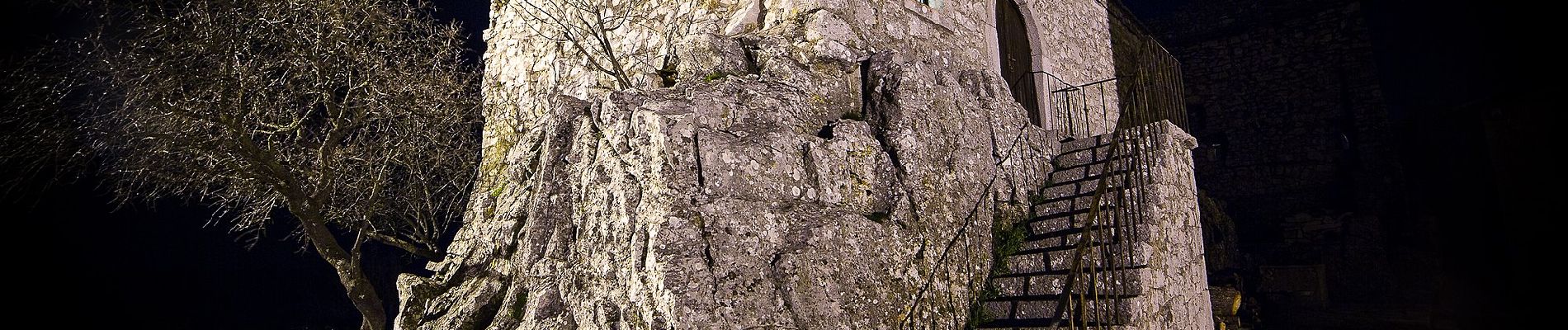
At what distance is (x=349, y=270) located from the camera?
29.5ft

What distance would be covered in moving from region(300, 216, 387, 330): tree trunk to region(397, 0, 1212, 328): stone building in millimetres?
2162

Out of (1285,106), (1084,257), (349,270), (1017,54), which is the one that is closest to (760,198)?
(1084,257)

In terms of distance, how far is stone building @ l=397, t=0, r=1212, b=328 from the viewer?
16.5ft

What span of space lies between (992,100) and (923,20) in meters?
1.05

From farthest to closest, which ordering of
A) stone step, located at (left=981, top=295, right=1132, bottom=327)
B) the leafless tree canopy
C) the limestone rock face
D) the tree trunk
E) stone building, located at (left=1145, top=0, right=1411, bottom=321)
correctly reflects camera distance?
stone building, located at (left=1145, top=0, right=1411, bottom=321) → the tree trunk → the leafless tree canopy → stone step, located at (left=981, top=295, right=1132, bottom=327) → the limestone rock face

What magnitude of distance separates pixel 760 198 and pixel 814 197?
40 centimetres

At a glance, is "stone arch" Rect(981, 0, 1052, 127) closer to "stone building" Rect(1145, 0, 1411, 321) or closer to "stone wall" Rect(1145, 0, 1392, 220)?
"stone building" Rect(1145, 0, 1411, 321)

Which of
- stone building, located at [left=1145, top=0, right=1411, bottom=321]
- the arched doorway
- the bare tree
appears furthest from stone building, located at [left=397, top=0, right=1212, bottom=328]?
stone building, located at [left=1145, top=0, right=1411, bottom=321]

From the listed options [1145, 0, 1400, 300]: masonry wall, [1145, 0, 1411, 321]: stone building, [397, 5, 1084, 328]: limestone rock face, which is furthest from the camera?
[1145, 0, 1400, 300]: masonry wall

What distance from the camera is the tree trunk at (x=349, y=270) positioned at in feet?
29.0

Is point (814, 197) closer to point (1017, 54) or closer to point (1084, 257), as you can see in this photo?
point (1084, 257)

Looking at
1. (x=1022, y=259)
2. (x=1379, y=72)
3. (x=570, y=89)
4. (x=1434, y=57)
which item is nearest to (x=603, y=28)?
(x=570, y=89)

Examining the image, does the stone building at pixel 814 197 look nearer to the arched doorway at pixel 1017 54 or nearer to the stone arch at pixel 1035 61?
the arched doorway at pixel 1017 54

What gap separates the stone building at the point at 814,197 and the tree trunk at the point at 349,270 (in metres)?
2.16
